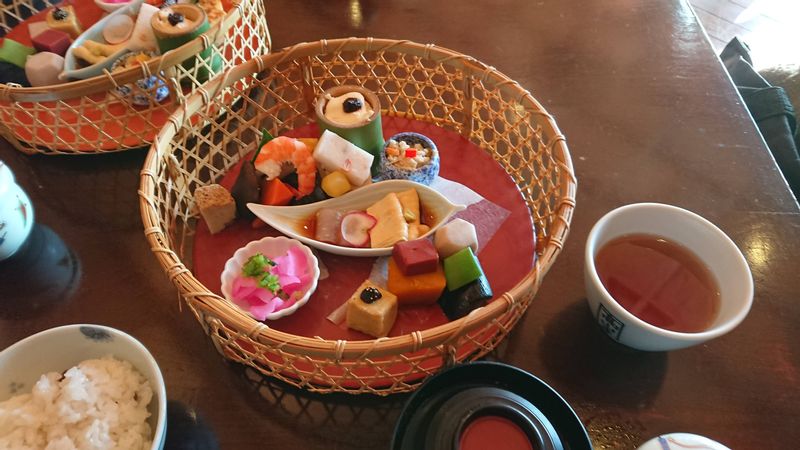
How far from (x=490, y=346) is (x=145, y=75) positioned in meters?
0.93

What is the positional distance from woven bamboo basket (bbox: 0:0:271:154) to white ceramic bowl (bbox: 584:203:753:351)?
923 mm

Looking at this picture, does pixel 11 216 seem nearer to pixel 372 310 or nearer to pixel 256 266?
pixel 256 266

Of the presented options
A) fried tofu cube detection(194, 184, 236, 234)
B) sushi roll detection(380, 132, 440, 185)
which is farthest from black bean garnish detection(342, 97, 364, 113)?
fried tofu cube detection(194, 184, 236, 234)

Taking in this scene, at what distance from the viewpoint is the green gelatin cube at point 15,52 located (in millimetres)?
1456

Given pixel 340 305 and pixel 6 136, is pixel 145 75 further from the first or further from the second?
pixel 340 305

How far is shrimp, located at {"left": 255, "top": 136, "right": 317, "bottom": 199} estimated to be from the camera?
3.90 feet

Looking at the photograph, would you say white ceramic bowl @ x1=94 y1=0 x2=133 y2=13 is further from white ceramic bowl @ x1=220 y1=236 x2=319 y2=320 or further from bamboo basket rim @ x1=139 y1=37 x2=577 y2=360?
white ceramic bowl @ x1=220 y1=236 x2=319 y2=320

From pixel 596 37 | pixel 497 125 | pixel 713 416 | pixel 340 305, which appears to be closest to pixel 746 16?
pixel 596 37

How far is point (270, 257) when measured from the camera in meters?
1.12

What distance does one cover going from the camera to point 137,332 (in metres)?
1.04

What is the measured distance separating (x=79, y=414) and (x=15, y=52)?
1.22 m

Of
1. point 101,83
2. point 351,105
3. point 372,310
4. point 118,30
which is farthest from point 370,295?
point 118,30

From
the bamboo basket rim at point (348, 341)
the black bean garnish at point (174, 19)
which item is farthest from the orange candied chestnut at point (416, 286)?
the black bean garnish at point (174, 19)

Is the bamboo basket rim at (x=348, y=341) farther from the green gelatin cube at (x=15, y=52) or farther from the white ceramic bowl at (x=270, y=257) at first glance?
the green gelatin cube at (x=15, y=52)
